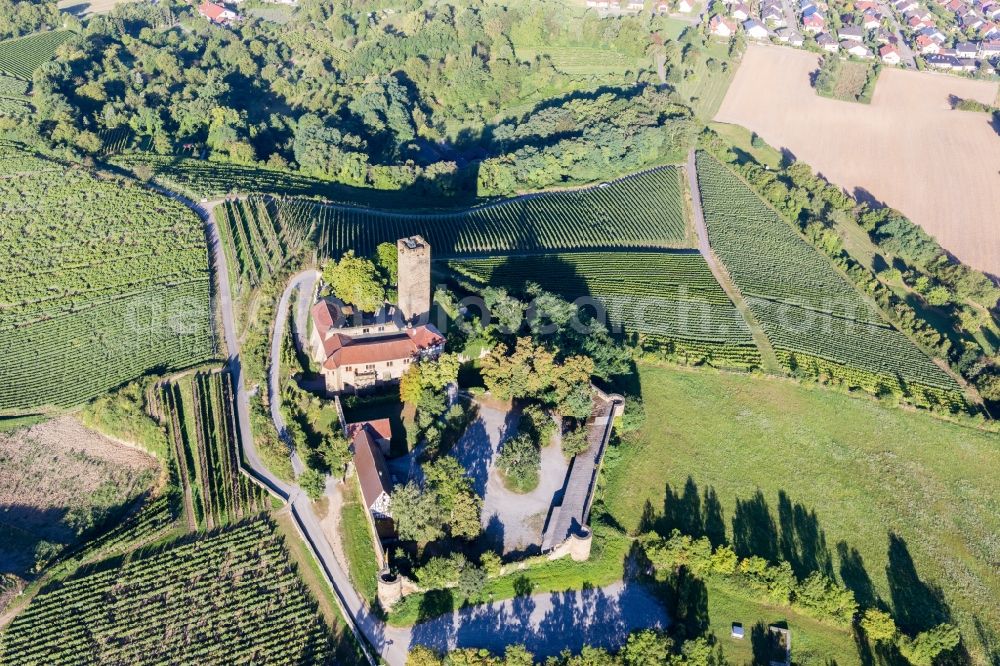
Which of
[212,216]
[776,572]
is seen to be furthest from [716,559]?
[212,216]

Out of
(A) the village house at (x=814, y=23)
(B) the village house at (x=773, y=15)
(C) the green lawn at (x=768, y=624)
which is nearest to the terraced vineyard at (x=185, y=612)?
(C) the green lawn at (x=768, y=624)

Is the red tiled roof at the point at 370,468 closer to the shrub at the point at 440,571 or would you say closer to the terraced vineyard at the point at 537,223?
the shrub at the point at 440,571

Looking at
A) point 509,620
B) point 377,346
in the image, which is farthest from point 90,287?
point 509,620

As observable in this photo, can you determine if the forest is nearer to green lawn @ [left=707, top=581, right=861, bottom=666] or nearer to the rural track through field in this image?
the rural track through field

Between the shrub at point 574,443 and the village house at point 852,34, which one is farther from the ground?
the village house at point 852,34

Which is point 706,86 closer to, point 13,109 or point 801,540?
point 801,540

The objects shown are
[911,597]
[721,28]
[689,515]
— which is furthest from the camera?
[721,28]
